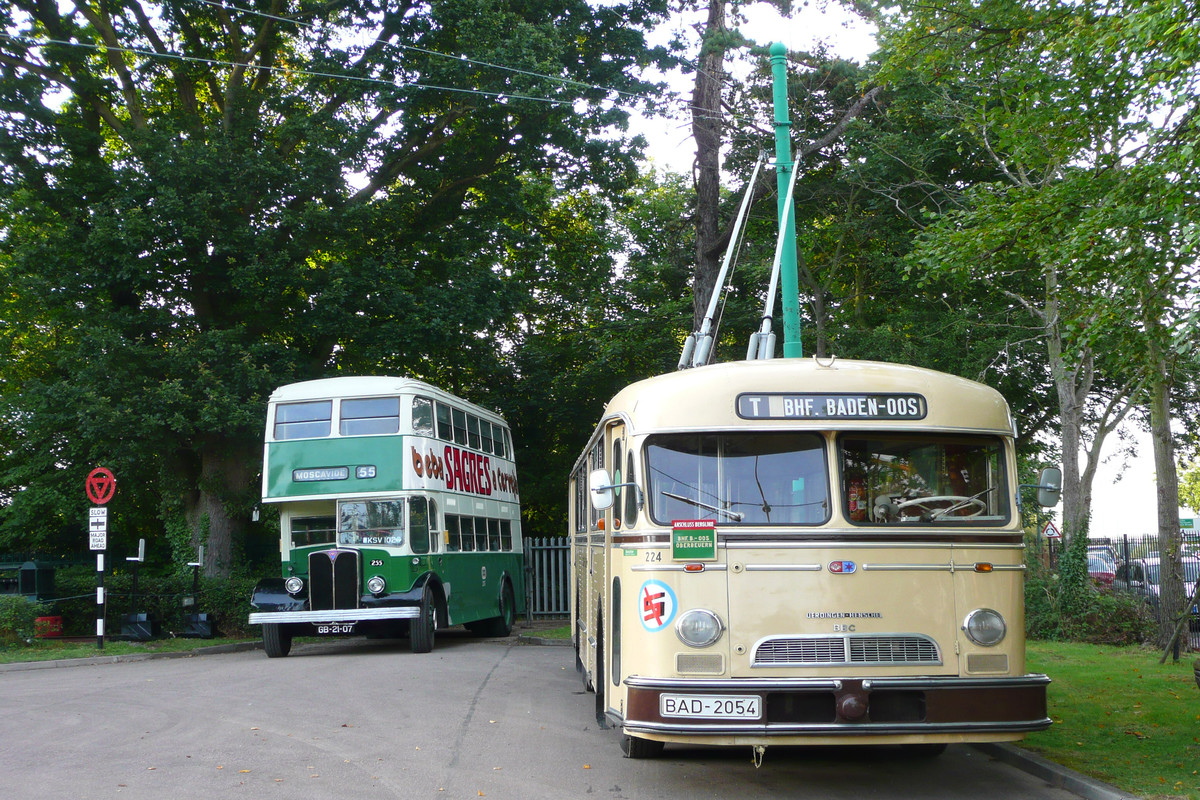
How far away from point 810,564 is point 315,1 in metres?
19.1

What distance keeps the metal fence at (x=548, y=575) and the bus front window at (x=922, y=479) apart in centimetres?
2120

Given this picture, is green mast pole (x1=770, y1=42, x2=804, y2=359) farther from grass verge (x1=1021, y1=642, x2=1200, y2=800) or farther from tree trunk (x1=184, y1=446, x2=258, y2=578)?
tree trunk (x1=184, y1=446, x2=258, y2=578)

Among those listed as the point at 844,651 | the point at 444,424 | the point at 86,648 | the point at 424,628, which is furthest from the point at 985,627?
the point at 86,648

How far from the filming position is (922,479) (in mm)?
7652

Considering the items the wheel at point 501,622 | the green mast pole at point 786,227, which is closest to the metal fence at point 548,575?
the wheel at point 501,622

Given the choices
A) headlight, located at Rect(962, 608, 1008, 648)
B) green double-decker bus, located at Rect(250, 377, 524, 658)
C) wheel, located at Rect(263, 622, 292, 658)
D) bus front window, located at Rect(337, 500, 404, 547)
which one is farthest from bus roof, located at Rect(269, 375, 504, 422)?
headlight, located at Rect(962, 608, 1008, 648)

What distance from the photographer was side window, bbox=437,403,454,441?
19.8 meters

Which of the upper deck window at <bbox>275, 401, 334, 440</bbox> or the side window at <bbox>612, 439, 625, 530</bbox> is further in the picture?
the upper deck window at <bbox>275, 401, 334, 440</bbox>

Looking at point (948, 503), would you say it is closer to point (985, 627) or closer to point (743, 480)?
point (985, 627)

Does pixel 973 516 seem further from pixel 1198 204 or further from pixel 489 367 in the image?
pixel 489 367

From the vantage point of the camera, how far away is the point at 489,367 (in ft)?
90.5

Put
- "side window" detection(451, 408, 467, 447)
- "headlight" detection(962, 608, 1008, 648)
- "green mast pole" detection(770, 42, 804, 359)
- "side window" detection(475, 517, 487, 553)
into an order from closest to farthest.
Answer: "headlight" detection(962, 608, 1008, 648) < "green mast pole" detection(770, 42, 804, 359) < "side window" detection(451, 408, 467, 447) < "side window" detection(475, 517, 487, 553)

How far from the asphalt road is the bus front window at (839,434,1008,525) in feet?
6.22

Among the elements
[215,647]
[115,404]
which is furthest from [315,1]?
[215,647]
